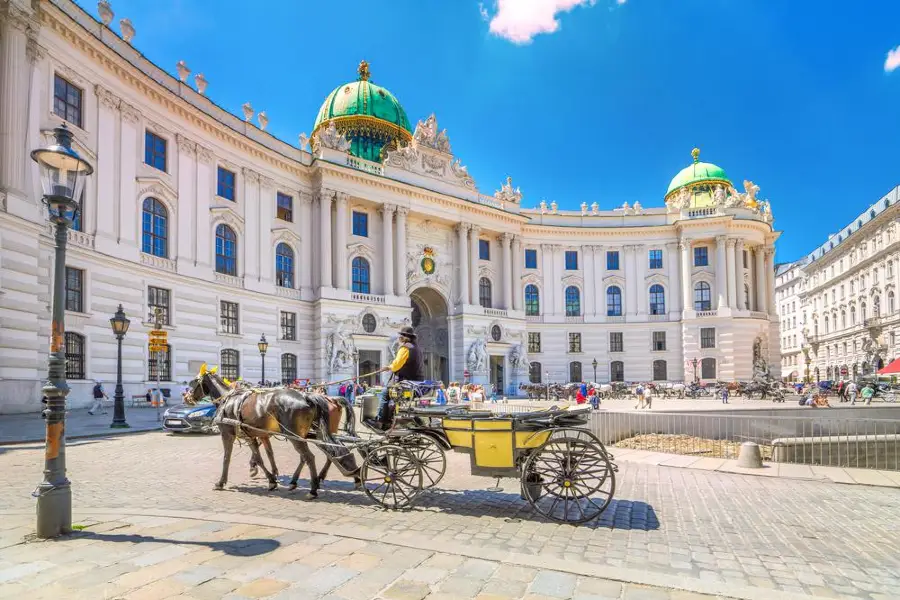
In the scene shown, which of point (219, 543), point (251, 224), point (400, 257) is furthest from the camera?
point (400, 257)

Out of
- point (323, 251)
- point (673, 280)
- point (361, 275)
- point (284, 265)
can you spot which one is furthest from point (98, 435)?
point (673, 280)

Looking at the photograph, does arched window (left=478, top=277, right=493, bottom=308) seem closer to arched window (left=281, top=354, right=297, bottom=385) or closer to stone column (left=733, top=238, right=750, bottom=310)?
arched window (left=281, top=354, right=297, bottom=385)

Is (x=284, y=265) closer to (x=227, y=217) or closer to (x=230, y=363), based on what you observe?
(x=227, y=217)

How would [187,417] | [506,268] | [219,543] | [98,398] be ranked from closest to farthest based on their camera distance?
[219,543], [187,417], [98,398], [506,268]

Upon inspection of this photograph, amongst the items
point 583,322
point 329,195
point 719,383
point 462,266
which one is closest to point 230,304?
point 329,195

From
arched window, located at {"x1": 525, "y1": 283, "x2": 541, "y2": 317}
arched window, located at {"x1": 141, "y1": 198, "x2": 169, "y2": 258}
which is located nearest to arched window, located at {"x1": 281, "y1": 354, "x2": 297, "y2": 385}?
arched window, located at {"x1": 141, "y1": 198, "x2": 169, "y2": 258}

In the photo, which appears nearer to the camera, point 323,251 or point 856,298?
point 323,251

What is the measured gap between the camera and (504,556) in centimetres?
559

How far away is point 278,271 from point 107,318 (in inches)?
496

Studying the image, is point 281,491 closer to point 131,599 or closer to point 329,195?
point 131,599

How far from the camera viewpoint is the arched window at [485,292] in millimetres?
47719

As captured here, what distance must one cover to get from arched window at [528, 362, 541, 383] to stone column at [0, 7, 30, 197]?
40.3m

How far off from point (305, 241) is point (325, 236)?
1.39 metres

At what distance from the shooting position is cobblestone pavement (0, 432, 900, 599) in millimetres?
5414
